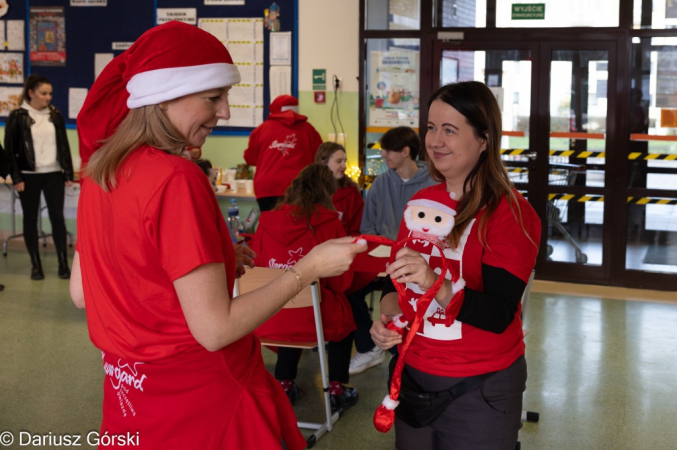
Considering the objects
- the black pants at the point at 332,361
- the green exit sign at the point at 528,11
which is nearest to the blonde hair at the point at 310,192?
the black pants at the point at 332,361

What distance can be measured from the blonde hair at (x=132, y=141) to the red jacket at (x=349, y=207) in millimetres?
3490

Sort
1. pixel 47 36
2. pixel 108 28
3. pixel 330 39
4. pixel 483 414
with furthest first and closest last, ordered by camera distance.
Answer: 1. pixel 47 36
2. pixel 108 28
3. pixel 330 39
4. pixel 483 414

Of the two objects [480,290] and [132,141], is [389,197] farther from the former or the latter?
[132,141]

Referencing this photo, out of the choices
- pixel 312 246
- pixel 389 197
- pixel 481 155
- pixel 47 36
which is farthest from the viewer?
pixel 47 36

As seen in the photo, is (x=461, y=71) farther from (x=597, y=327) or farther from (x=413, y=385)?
(x=413, y=385)

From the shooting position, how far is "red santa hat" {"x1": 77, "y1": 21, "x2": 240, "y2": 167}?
1.49 m

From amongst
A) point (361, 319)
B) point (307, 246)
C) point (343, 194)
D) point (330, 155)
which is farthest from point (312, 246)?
point (330, 155)

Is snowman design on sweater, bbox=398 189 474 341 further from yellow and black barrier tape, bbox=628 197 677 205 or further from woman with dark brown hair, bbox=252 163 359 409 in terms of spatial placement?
yellow and black barrier tape, bbox=628 197 677 205

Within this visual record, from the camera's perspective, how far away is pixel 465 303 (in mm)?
1766

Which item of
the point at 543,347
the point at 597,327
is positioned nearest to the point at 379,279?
the point at 543,347

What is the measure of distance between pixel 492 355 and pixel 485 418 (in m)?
0.16

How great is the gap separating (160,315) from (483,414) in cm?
88

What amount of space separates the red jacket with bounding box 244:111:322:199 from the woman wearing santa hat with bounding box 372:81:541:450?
170 inches

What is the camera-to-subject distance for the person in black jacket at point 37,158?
21.5 feet
